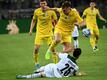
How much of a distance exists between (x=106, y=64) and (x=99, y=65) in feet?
1.32

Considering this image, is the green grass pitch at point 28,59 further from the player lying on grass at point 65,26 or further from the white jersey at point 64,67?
the player lying on grass at point 65,26

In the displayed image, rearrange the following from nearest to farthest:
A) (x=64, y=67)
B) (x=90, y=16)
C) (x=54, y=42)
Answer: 1. (x=64, y=67)
2. (x=54, y=42)
3. (x=90, y=16)

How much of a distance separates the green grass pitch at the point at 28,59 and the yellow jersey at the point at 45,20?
5.19 ft

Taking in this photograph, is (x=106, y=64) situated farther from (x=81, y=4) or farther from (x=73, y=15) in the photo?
(x=81, y=4)

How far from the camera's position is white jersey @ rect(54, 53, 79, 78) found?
57.7 ft

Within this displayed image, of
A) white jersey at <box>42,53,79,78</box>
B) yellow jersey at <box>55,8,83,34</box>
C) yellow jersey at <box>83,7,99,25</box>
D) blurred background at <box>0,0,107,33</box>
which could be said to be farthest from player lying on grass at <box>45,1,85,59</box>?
blurred background at <box>0,0,107,33</box>

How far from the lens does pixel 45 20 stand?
71.9ft

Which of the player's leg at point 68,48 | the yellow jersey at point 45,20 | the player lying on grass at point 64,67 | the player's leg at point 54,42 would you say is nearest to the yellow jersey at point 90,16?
the yellow jersey at point 45,20

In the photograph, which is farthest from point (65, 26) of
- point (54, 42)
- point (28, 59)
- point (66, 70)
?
point (28, 59)

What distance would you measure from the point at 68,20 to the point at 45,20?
1.74 m

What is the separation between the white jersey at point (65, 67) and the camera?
17578 mm

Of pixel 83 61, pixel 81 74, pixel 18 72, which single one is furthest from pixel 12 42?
pixel 81 74

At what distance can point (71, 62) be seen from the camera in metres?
17.6

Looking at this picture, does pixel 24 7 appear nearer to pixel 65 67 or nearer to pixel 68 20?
pixel 68 20
